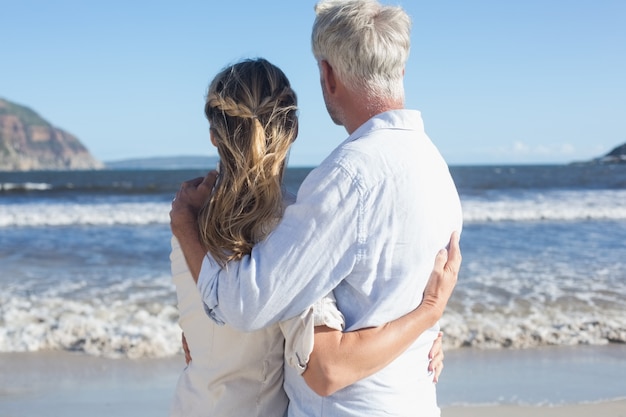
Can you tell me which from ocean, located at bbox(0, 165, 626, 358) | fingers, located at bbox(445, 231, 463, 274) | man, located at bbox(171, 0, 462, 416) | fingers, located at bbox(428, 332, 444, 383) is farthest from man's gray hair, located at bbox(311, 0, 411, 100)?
ocean, located at bbox(0, 165, 626, 358)

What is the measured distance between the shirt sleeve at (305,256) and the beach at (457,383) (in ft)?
8.68

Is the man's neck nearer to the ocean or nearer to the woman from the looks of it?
the woman

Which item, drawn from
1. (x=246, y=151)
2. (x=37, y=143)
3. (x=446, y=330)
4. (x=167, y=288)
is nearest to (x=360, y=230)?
(x=246, y=151)

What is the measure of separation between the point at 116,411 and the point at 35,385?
74cm

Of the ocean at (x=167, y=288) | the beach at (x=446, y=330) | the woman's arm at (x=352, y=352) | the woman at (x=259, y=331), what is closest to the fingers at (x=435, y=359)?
the woman at (x=259, y=331)

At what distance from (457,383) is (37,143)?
147 m

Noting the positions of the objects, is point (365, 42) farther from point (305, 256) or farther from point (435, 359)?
point (435, 359)

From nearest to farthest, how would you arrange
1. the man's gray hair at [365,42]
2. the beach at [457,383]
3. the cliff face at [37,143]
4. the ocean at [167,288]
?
the man's gray hair at [365,42] < the beach at [457,383] < the ocean at [167,288] < the cliff face at [37,143]

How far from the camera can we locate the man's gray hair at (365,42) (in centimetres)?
152

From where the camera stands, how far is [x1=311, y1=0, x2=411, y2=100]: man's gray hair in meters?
1.52

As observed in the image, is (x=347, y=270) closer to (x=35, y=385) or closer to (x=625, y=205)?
(x=35, y=385)

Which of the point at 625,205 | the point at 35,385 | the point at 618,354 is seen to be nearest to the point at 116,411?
the point at 35,385

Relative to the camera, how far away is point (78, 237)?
39.9 ft

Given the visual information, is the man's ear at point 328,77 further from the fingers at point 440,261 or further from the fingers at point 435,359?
the fingers at point 435,359
